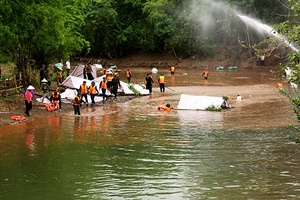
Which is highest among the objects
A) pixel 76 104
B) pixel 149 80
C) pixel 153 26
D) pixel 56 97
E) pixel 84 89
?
pixel 153 26

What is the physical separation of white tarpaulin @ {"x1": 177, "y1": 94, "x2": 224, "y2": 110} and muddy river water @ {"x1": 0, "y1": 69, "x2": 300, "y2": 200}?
0.88 m

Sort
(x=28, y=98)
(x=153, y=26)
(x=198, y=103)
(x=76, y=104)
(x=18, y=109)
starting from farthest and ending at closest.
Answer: (x=153, y=26)
(x=198, y=103)
(x=18, y=109)
(x=76, y=104)
(x=28, y=98)

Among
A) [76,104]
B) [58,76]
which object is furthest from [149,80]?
[76,104]

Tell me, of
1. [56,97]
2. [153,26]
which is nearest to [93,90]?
[56,97]

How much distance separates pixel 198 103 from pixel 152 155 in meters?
12.4

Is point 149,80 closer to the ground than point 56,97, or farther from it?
farther from it

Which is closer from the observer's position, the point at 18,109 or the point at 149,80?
Result: the point at 18,109

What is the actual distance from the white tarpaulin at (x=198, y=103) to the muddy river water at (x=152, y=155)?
34.5 inches

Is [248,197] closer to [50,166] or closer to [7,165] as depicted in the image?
[50,166]

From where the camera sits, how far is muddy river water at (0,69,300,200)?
14430mm

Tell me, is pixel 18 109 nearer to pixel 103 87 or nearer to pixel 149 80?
pixel 103 87

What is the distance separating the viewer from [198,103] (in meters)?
30.6

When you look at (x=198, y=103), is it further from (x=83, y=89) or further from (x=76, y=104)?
(x=76, y=104)

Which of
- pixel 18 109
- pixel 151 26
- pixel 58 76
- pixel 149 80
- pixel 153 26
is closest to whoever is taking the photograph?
pixel 18 109
